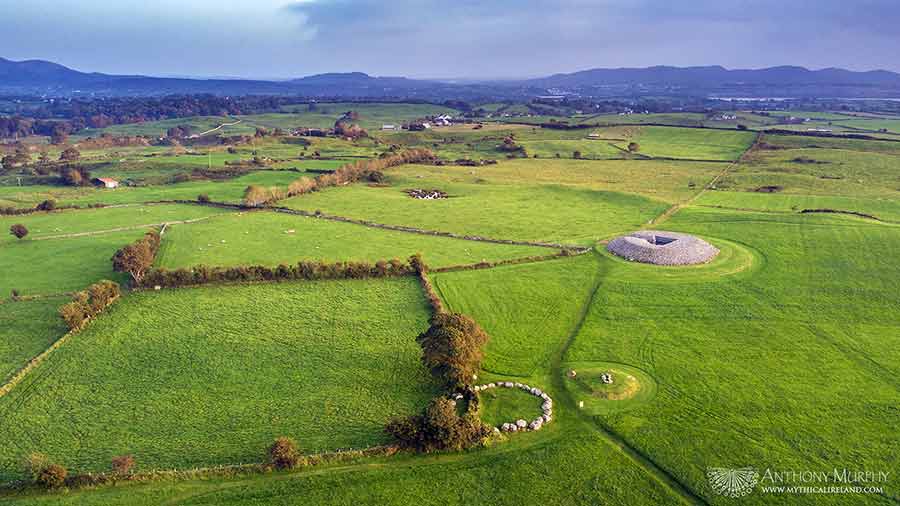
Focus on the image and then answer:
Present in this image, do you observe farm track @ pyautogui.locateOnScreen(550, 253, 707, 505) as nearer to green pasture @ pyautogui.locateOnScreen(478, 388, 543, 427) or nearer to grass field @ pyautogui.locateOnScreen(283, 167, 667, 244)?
green pasture @ pyautogui.locateOnScreen(478, 388, 543, 427)

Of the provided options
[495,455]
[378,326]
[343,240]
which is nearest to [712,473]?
[495,455]

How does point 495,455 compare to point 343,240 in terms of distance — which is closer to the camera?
point 495,455

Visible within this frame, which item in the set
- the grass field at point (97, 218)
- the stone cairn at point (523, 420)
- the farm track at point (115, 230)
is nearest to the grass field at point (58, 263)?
the farm track at point (115, 230)

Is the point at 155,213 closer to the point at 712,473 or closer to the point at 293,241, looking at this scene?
the point at 293,241

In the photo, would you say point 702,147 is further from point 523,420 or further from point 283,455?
point 283,455

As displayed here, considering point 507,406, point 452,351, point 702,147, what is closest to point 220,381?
point 452,351

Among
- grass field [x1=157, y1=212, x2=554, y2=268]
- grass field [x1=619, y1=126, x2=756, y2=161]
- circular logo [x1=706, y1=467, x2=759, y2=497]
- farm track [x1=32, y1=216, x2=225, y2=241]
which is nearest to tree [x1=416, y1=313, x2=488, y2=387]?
circular logo [x1=706, y1=467, x2=759, y2=497]
